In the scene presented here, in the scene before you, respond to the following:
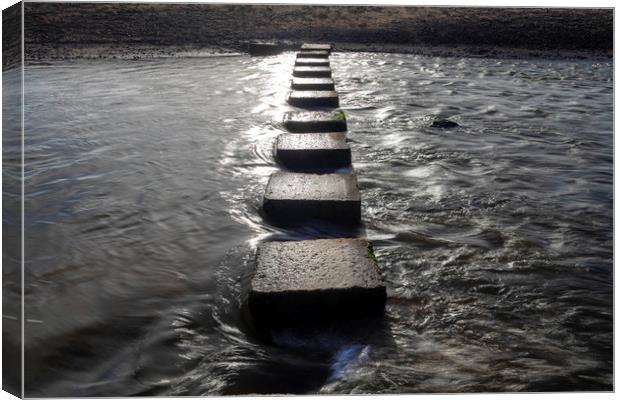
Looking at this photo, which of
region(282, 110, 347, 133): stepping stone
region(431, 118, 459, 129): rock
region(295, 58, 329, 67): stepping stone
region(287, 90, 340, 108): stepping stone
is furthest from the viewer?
region(295, 58, 329, 67): stepping stone

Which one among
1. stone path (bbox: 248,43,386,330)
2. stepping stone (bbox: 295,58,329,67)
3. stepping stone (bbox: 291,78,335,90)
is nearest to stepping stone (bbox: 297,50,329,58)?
stepping stone (bbox: 295,58,329,67)

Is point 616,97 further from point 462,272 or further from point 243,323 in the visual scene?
point 243,323

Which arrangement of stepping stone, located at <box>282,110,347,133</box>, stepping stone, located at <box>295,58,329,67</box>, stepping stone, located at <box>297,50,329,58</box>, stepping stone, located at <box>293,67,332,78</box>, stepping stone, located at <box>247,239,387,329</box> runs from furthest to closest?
1. stepping stone, located at <box>297,50,329,58</box>
2. stepping stone, located at <box>295,58,329,67</box>
3. stepping stone, located at <box>293,67,332,78</box>
4. stepping stone, located at <box>282,110,347,133</box>
5. stepping stone, located at <box>247,239,387,329</box>

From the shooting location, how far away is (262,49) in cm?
734

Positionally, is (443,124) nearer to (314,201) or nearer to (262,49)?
(314,201)

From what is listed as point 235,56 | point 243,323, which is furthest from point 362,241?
point 235,56

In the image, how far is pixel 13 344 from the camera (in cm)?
154

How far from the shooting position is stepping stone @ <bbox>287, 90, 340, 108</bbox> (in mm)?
4418

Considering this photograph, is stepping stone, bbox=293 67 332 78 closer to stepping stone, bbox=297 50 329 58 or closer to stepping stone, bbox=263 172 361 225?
stepping stone, bbox=297 50 329 58

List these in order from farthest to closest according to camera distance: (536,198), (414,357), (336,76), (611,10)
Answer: (336,76) → (536,198) → (611,10) → (414,357)

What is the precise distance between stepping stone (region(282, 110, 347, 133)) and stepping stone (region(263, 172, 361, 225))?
1.15 m

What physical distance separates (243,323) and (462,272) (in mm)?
741

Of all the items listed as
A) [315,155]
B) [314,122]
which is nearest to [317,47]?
[314,122]

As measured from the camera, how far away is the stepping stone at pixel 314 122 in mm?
3555
